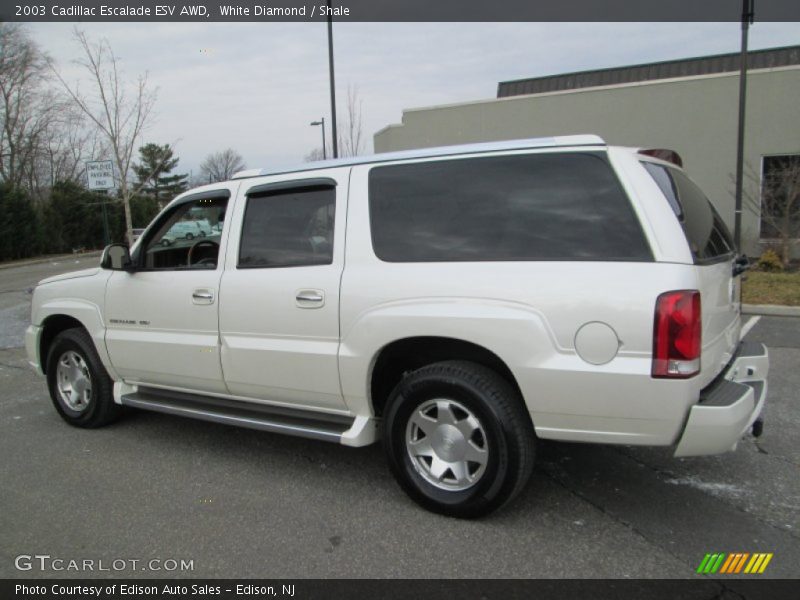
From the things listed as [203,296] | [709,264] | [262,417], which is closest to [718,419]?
[709,264]

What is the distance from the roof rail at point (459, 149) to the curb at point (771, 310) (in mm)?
7183

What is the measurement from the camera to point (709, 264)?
298 centimetres

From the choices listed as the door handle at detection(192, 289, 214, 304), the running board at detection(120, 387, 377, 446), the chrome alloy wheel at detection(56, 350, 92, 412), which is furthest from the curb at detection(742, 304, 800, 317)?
the chrome alloy wheel at detection(56, 350, 92, 412)

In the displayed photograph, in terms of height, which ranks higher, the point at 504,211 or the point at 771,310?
the point at 504,211

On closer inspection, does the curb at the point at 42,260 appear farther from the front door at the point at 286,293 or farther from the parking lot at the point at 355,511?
the front door at the point at 286,293

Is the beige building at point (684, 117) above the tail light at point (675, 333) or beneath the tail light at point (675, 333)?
above

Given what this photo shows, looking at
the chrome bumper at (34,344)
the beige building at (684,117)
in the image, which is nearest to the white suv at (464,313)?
the chrome bumper at (34,344)

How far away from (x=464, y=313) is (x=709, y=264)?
1230 millimetres

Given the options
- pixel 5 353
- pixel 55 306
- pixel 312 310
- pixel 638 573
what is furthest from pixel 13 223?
pixel 638 573

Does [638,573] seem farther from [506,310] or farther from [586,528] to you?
[506,310]

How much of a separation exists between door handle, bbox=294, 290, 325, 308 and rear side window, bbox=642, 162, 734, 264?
1.87 meters

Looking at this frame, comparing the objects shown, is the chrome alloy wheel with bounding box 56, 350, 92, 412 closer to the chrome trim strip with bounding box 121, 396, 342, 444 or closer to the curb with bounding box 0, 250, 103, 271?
the chrome trim strip with bounding box 121, 396, 342, 444

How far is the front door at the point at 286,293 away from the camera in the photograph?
3541mm

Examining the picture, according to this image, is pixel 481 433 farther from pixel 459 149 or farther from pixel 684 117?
pixel 684 117
